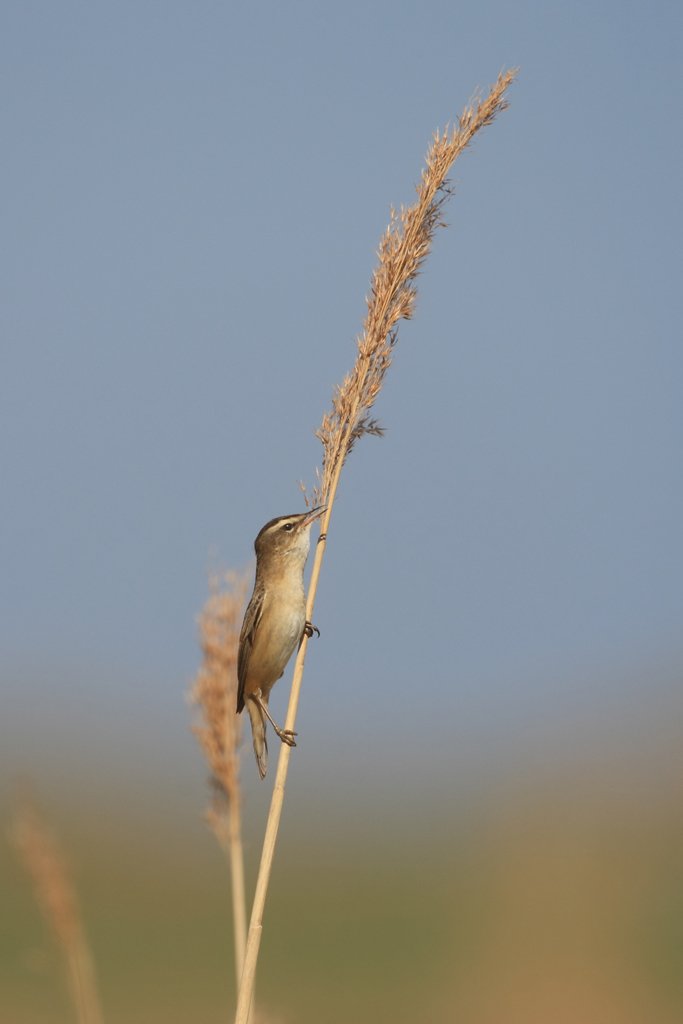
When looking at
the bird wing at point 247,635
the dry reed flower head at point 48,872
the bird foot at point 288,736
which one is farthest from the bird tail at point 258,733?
the bird foot at point 288,736

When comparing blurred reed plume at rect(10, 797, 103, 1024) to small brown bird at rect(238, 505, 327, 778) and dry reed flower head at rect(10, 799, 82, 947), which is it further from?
small brown bird at rect(238, 505, 327, 778)

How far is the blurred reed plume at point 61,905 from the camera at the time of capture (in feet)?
15.3

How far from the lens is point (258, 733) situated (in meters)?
5.94

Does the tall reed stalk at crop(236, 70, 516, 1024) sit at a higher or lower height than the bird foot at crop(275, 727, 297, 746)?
higher

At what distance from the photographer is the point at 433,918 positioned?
118ft

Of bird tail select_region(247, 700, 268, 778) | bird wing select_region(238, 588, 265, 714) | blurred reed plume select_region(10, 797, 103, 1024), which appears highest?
bird wing select_region(238, 588, 265, 714)

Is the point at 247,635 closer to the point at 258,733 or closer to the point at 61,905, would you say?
the point at 258,733

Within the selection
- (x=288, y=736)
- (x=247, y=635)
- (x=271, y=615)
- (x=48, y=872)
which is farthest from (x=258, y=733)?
(x=288, y=736)

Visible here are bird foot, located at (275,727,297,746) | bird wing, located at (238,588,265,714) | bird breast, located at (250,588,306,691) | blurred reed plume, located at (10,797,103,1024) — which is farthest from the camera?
bird wing, located at (238,588,265,714)

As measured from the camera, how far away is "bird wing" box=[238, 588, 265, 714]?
5.75 metres

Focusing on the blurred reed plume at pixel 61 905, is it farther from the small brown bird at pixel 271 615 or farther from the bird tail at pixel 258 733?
the bird tail at pixel 258 733

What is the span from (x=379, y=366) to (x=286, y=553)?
5.71 ft

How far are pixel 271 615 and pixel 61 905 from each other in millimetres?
1588

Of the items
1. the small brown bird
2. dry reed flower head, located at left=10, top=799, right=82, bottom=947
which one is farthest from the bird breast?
dry reed flower head, located at left=10, top=799, right=82, bottom=947
